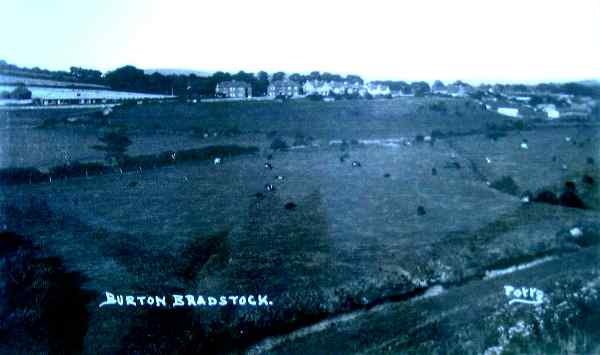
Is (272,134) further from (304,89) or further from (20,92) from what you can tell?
(304,89)

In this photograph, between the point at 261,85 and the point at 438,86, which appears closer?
the point at 438,86

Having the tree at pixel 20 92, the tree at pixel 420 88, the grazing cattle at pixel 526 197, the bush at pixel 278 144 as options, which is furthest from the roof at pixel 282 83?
the grazing cattle at pixel 526 197

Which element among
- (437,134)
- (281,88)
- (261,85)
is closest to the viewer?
(437,134)

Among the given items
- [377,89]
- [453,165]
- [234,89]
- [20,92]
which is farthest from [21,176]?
[377,89]

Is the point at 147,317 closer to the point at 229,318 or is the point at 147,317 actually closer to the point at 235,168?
the point at 229,318

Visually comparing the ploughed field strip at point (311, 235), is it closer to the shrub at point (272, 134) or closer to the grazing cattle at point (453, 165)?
the grazing cattle at point (453, 165)

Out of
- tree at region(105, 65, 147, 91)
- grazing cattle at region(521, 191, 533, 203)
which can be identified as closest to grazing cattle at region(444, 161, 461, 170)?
grazing cattle at region(521, 191, 533, 203)

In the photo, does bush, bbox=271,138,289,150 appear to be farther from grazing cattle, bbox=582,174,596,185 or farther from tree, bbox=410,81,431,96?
grazing cattle, bbox=582,174,596,185
